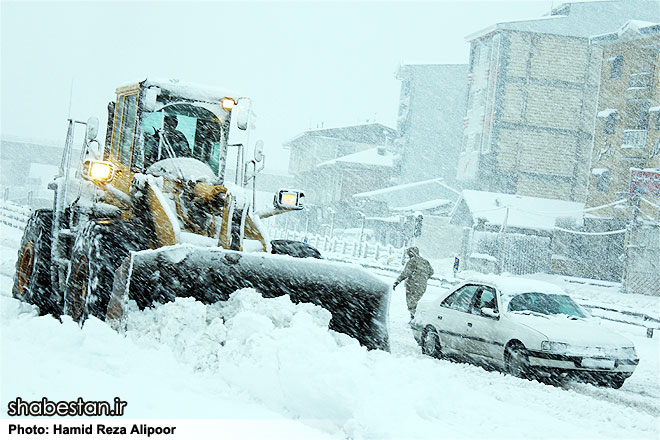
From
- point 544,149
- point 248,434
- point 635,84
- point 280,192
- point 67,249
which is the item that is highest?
point 635,84

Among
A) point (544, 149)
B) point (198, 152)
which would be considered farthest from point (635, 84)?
point (198, 152)

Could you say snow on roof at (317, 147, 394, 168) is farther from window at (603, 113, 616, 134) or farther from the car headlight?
the car headlight

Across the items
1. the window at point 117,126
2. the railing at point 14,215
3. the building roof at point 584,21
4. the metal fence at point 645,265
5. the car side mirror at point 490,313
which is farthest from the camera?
the building roof at point 584,21

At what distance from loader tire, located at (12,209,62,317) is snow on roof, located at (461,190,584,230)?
28.5m

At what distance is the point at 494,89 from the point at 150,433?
40.7 meters

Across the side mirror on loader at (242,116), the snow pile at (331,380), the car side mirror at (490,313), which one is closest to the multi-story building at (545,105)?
the car side mirror at (490,313)

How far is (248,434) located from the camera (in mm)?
5211

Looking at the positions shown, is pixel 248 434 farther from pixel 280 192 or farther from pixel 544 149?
Answer: pixel 544 149

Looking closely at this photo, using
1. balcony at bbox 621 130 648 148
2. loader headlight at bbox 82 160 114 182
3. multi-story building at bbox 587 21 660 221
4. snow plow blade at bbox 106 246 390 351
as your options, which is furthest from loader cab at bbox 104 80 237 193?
balcony at bbox 621 130 648 148

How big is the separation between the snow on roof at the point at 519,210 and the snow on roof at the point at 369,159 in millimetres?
17863

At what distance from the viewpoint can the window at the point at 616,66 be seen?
3709 cm

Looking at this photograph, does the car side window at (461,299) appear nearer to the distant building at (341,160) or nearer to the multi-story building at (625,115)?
the multi-story building at (625,115)

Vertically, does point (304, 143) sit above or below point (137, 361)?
above

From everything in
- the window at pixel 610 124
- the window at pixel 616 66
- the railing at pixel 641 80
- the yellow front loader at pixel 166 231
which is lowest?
the yellow front loader at pixel 166 231
